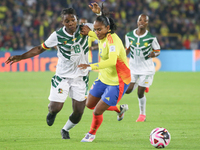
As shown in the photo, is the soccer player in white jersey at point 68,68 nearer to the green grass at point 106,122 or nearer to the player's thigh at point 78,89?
the player's thigh at point 78,89

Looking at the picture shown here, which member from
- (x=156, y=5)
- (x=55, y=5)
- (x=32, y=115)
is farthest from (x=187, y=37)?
(x=32, y=115)

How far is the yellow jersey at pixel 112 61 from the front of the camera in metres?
5.26

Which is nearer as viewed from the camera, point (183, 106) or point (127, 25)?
point (183, 106)

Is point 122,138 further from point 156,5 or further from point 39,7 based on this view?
point 156,5

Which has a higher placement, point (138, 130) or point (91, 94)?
point (91, 94)

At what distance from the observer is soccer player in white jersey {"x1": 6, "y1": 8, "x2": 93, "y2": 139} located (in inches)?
230

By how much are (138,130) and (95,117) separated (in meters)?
1.30

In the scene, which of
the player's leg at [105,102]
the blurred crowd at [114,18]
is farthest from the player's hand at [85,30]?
the blurred crowd at [114,18]

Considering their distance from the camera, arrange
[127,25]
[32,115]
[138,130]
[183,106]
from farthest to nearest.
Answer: [127,25], [183,106], [32,115], [138,130]

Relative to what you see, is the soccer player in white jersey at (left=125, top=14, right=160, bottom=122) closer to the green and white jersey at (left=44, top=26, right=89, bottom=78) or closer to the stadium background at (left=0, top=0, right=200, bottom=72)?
the green and white jersey at (left=44, top=26, right=89, bottom=78)

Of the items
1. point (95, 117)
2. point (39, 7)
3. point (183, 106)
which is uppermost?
point (39, 7)

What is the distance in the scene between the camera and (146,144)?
559 cm

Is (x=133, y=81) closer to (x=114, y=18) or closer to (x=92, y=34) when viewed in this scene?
(x=92, y=34)

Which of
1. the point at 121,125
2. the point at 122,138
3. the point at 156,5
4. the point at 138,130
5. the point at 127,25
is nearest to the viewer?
the point at 122,138
